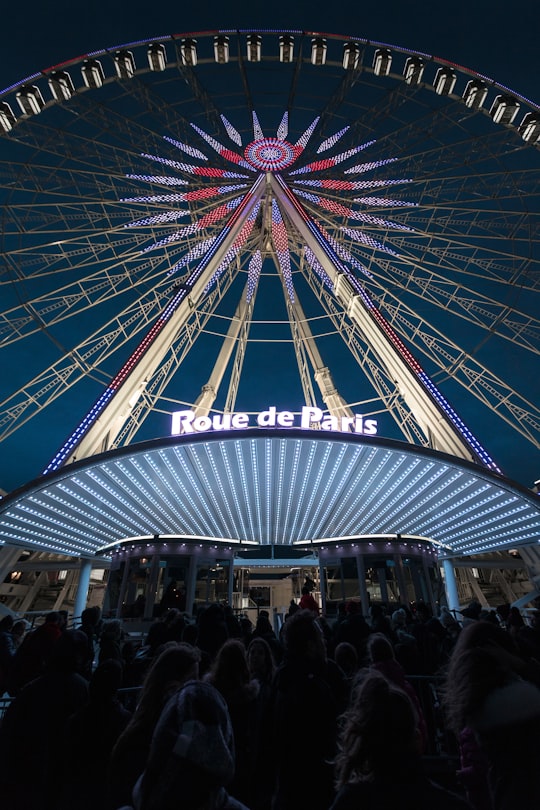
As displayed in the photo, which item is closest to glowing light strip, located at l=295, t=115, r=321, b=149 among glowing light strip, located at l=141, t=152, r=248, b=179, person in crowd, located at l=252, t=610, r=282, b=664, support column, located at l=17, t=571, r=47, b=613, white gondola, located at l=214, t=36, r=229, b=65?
glowing light strip, located at l=141, t=152, r=248, b=179

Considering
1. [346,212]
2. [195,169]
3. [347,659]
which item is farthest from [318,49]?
[347,659]

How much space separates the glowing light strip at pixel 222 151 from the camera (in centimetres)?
2187

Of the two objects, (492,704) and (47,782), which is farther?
(47,782)

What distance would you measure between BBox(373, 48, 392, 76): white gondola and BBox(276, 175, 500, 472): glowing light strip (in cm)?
628

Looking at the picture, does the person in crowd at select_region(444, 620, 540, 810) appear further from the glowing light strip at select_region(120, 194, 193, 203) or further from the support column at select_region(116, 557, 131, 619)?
the support column at select_region(116, 557, 131, 619)

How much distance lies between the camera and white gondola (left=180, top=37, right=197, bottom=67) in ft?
61.5

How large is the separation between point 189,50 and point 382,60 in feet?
26.5

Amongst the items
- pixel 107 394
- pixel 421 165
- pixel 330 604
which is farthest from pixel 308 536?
pixel 421 165

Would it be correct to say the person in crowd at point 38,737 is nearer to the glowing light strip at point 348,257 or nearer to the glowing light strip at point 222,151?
the glowing light strip at point 348,257

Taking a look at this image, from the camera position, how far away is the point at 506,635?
13.3 ft

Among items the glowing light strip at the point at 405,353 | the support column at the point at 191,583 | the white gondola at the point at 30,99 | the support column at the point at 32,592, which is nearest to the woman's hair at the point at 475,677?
the glowing light strip at the point at 405,353

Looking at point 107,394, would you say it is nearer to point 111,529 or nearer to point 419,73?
point 111,529

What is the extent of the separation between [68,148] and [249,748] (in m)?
22.3

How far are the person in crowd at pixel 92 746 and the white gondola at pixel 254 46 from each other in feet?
76.5
